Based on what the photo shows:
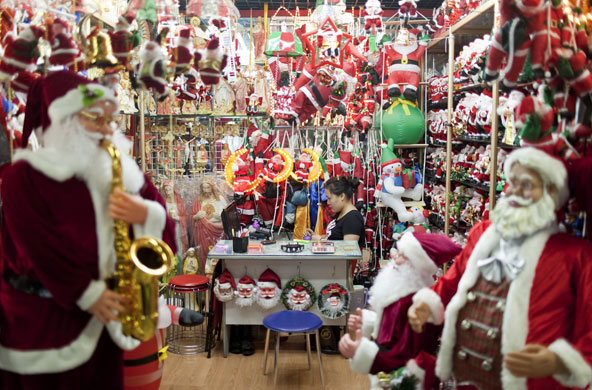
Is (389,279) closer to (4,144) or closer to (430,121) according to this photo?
(4,144)

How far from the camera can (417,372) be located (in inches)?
78.6

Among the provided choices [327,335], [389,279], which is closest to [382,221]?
[327,335]

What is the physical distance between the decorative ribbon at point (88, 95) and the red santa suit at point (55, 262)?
0.04ft

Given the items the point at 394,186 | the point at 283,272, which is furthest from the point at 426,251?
the point at 394,186

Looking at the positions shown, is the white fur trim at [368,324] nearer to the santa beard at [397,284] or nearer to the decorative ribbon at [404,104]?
the santa beard at [397,284]

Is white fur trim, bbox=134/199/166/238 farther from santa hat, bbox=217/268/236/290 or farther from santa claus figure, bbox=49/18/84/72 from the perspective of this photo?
santa hat, bbox=217/268/236/290

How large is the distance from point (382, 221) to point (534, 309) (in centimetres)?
372

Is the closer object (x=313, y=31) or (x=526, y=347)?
(x=526, y=347)

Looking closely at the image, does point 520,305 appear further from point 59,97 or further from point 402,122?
point 402,122

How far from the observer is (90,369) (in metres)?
1.70

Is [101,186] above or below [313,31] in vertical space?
below

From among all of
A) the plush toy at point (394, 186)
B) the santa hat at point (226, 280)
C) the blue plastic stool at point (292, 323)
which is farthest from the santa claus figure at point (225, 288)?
the plush toy at point (394, 186)

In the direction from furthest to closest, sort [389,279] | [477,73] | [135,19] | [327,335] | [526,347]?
[327,335] < [477,73] < [389,279] < [135,19] < [526,347]

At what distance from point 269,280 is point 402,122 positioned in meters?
2.01
